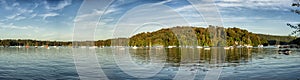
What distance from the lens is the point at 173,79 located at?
27.5 m

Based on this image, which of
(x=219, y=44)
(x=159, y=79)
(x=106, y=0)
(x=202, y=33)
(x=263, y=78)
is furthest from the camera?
(x=219, y=44)

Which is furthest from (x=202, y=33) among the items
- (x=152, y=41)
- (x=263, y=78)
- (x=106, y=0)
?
(x=106, y=0)

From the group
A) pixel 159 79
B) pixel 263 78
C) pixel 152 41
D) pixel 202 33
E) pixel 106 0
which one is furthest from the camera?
pixel 202 33

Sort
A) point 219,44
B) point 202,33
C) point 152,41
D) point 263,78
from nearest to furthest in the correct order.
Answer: point 263,78 < point 152,41 < point 202,33 < point 219,44

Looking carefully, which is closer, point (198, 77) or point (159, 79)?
point (159, 79)

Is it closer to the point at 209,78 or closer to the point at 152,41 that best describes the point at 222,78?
the point at 209,78

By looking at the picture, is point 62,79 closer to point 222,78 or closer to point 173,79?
point 173,79

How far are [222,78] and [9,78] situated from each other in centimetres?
1850

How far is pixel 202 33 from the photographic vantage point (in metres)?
161

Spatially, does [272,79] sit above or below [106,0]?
below

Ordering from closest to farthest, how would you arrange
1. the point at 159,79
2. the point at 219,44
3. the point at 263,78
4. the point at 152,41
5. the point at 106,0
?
the point at 106,0, the point at 159,79, the point at 263,78, the point at 152,41, the point at 219,44

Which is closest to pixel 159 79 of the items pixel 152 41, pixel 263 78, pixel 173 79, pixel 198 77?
pixel 173 79

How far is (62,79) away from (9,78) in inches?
214

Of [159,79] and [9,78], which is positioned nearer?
[159,79]
